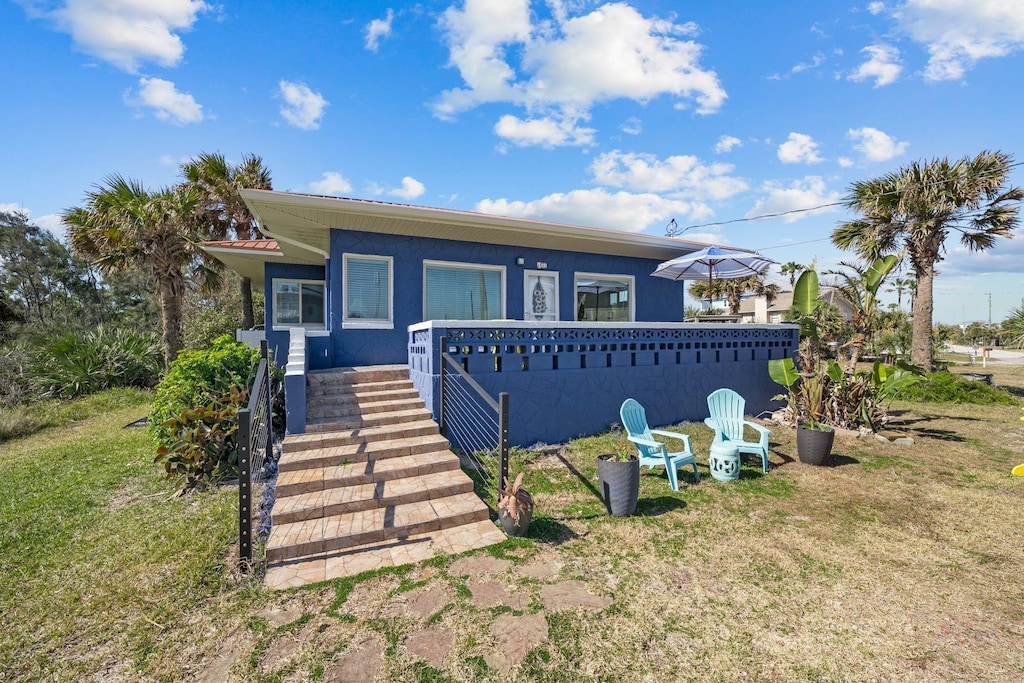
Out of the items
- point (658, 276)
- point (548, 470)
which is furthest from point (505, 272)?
point (548, 470)

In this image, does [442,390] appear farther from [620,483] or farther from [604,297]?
[604,297]

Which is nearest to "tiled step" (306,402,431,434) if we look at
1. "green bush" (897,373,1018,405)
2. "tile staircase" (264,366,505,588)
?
"tile staircase" (264,366,505,588)

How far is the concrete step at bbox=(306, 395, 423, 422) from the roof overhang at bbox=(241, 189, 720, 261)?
348 cm

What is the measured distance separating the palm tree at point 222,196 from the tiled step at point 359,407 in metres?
12.1

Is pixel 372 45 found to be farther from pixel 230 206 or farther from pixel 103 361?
pixel 103 361

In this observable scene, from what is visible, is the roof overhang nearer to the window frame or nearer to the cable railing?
the window frame

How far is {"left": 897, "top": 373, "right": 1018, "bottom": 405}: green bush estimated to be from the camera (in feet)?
39.5

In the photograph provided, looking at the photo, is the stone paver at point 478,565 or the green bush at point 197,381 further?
the green bush at point 197,381

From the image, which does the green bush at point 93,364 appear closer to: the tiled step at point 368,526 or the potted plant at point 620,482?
the tiled step at point 368,526

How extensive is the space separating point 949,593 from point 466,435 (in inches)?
215

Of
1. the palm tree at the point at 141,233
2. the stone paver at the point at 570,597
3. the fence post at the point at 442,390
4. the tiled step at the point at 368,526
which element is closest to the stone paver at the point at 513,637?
the stone paver at the point at 570,597

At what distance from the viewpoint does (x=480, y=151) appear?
14.6 m

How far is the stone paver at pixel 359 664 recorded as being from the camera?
8.70ft

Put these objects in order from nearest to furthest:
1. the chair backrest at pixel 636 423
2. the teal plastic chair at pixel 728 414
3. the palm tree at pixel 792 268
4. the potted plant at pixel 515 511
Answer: the potted plant at pixel 515 511
the chair backrest at pixel 636 423
the teal plastic chair at pixel 728 414
the palm tree at pixel 792 268
